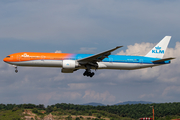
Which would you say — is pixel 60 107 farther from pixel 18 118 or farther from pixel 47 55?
pixel 47 55

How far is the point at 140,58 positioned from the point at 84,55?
37.3 ft

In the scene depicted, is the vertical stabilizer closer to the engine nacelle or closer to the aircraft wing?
the aircraft wing

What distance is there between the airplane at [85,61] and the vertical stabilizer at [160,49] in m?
1.21

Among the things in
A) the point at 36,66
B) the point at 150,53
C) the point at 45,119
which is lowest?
the point at 45,119

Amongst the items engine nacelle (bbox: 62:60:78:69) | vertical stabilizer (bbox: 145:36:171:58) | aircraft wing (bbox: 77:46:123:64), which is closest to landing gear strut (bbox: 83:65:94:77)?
aircraft wing (bbox: 77:46:123:64)

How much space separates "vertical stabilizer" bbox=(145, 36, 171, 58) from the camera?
49.4 m

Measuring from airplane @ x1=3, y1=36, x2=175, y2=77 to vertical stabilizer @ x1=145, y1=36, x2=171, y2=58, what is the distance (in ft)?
3.96

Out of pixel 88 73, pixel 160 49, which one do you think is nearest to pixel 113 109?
pixel 160 49

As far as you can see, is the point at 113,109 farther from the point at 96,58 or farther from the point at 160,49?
the point at 96,58

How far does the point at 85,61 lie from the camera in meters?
42.5

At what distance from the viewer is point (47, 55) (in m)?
41.4

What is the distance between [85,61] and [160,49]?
18321 millimetres

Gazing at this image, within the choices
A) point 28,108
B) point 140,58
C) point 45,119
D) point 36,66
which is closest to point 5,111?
point 28,108

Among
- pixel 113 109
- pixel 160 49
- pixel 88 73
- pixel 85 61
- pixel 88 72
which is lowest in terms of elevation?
pixel 113 109
